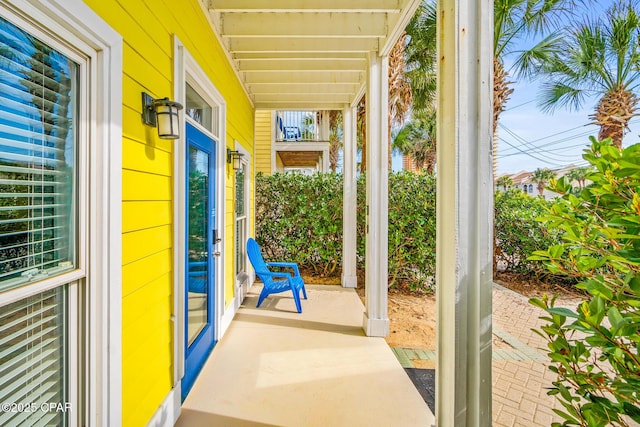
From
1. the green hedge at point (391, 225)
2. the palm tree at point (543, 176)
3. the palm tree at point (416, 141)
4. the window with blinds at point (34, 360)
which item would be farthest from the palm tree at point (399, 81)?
the palm tree at point (416, 141)

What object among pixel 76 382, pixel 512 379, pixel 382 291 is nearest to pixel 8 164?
pixel 76 382

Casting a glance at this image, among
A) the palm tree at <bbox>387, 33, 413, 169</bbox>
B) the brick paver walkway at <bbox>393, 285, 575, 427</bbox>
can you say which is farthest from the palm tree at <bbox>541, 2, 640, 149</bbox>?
the palm tree at <bbox>387, 33, 413, 169</bbox>

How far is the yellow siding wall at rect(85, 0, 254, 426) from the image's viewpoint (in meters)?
1.43

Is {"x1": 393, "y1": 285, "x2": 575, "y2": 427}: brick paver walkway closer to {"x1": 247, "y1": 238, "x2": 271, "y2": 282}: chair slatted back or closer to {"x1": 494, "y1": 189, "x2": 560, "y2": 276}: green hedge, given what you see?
{"x1": 494, "y1": 189, "x2": 560, "y2": 276}: green hedge

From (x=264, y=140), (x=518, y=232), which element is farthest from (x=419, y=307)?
(x=264, y=140)

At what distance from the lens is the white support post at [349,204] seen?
16.3 ft

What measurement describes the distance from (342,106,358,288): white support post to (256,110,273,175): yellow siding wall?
11.4 ft

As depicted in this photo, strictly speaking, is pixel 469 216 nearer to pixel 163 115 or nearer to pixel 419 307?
pixel 163 115

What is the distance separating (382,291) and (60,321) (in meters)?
2.64

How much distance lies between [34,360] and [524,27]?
631 cm

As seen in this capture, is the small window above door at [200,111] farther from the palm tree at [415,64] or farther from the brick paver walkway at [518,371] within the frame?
the palm tree at [415,64]

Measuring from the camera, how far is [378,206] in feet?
10.4

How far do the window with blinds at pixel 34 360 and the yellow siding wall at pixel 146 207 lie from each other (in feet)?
0.92

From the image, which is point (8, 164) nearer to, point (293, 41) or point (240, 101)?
point (293, 41)
